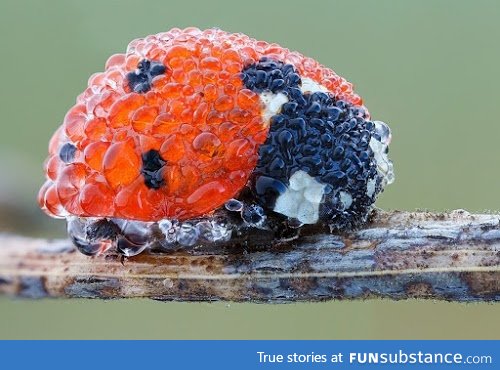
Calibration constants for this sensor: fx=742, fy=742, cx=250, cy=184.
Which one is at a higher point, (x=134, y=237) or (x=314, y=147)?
(x=314, y=147)

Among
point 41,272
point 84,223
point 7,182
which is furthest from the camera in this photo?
point 7,182

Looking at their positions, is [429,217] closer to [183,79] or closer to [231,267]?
[231,267]

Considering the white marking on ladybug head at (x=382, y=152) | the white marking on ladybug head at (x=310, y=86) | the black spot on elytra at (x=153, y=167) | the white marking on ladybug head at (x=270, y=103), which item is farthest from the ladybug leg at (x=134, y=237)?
the white marking on ladybug head at (x=382, y=152)

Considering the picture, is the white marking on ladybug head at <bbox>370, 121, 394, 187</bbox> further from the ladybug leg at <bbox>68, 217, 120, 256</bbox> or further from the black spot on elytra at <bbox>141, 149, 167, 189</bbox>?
the ladybug leg at <bbox>68, 217, 120, 256</bbox>

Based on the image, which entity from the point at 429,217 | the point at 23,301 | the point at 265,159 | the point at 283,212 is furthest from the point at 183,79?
the point at 23,301

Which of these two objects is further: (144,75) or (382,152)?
(382,152)

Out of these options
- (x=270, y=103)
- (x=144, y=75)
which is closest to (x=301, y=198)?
(x=270, y=103)

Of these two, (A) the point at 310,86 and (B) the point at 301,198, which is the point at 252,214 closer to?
(B) the point at 301,198
